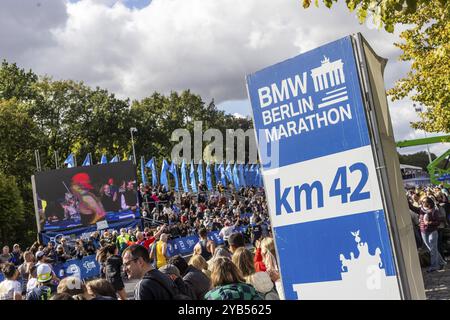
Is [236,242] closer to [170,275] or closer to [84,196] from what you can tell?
[170,275]

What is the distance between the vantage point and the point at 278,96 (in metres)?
3.67

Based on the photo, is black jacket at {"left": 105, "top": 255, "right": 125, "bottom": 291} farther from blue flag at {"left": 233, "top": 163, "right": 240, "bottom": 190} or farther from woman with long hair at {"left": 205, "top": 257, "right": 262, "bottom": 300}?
blue flag at {"left": 233, "top": 163, "right": 240, "bottom": 190}

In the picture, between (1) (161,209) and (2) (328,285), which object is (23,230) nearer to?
(1) (161,209)

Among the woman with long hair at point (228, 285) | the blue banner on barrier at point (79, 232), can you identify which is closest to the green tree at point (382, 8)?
the woman with long hair at point (228, 285)

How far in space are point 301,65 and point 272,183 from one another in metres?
0.83

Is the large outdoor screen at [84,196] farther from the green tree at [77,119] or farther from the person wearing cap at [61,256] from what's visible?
the green tree at [77,119]

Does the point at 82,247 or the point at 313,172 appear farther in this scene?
the point at 82,247

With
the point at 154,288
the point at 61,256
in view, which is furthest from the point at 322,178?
the point at 61,256

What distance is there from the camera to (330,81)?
344 cm

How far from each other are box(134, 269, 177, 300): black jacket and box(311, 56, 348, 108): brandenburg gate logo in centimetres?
197

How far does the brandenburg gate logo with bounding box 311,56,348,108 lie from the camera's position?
3402 millimetres

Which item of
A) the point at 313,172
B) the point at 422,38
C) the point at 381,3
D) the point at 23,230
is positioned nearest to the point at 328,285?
the point at 313,172

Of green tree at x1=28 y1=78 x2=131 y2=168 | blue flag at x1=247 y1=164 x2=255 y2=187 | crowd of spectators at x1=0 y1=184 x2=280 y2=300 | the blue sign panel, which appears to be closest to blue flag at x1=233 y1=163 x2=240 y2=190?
blue flag at x1=247 y1=164 x2=255 y2=187

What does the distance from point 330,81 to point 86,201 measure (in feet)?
85.2
